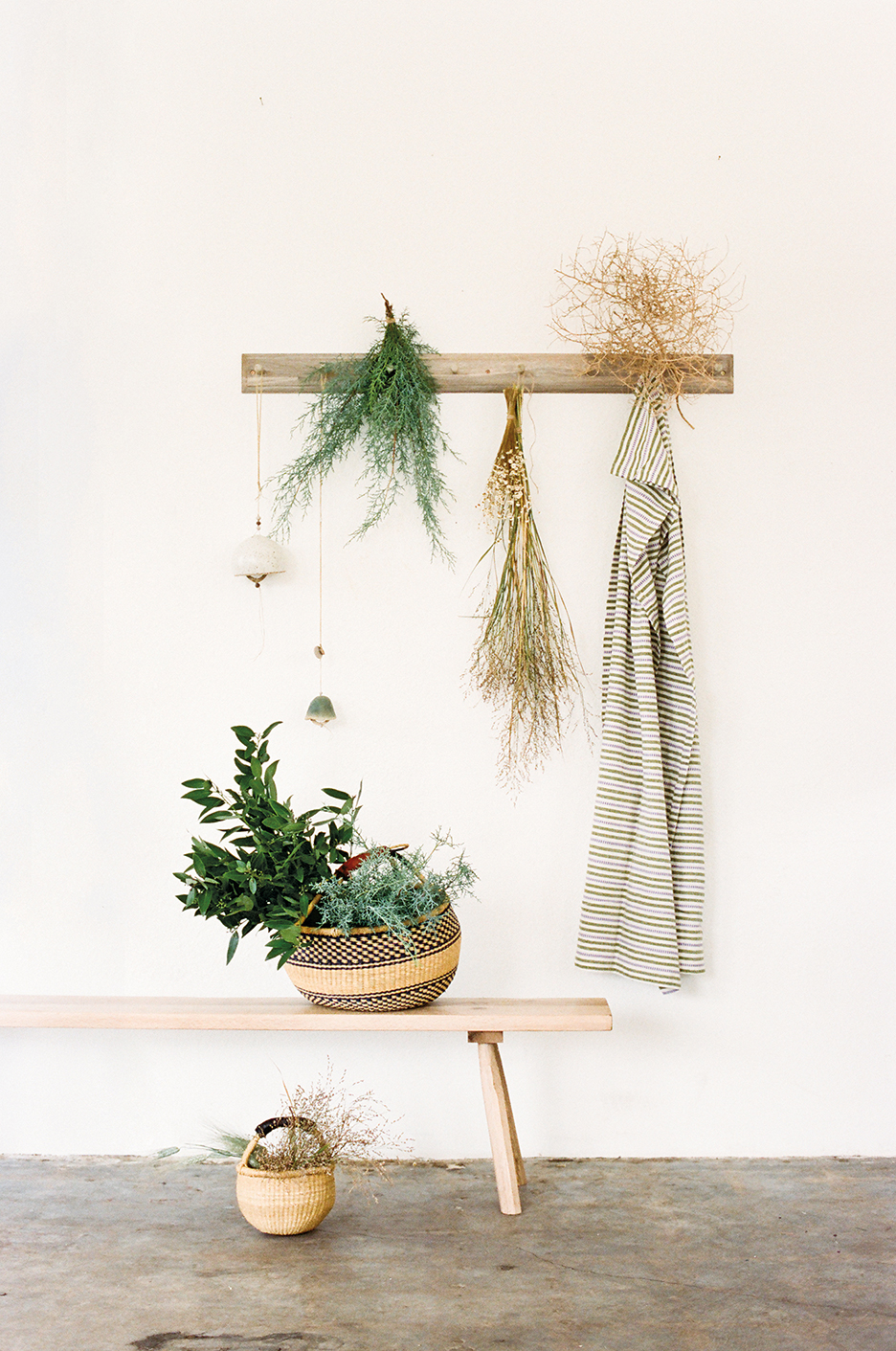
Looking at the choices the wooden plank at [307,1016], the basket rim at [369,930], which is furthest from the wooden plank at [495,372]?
the wooden plank at [307,1016]

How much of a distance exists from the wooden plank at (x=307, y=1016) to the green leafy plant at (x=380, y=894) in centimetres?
21

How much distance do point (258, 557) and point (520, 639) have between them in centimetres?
74

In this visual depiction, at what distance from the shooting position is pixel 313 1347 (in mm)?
1831

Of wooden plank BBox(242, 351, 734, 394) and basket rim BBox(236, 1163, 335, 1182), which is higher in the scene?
wooden plank BBox(242, 351, 734, 394)

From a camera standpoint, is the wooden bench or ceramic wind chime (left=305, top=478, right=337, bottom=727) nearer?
the wooden bench

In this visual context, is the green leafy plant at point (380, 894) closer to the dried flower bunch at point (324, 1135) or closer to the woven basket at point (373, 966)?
the woven basket at point (373, 966)

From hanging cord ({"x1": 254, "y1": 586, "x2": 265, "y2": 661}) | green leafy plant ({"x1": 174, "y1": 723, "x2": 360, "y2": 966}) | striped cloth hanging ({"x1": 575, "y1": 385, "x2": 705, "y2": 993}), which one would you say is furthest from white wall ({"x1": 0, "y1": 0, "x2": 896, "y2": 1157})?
green leafy plant ({"x1": 174, "y1": 723, "x2": 360, "y2": 966})

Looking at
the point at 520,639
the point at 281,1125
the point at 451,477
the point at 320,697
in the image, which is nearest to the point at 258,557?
the point at 320,697

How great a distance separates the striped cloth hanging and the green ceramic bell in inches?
29.2

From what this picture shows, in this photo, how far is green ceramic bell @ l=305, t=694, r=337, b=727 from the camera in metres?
2.64

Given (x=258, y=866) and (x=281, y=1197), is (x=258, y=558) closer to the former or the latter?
(x=258, y=866)

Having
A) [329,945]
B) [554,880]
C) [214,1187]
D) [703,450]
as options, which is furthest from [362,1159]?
[703,450]

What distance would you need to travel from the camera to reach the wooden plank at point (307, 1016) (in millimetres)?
2266

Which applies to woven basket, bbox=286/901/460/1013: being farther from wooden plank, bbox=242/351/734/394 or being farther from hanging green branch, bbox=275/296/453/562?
wooden plank, bbox=242/351/734/394
